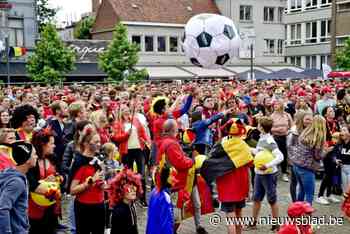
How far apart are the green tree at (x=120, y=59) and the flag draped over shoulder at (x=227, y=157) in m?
30.7

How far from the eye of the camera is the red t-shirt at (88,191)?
554cm

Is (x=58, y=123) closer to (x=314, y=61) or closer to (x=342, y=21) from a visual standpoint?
(x=342, y=21)

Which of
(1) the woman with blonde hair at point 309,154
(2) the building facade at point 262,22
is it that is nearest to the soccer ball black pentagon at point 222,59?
(1) the woman with blonde hair at point 309,154

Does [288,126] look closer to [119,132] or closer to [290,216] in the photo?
[119,132]

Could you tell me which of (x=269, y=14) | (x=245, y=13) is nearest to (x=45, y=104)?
(x=245, y=13)

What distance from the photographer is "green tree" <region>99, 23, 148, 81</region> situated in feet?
125

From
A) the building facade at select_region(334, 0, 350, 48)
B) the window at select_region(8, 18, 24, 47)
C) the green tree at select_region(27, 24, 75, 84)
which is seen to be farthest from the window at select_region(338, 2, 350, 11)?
the window at select_region(8, 18, 24, 47)

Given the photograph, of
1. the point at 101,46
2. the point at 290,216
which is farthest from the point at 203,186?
the point at 101,46

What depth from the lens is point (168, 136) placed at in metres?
6.74

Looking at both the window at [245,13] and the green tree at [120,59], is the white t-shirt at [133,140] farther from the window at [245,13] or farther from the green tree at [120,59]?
the window at [245,13]

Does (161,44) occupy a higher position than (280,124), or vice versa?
(161,44)

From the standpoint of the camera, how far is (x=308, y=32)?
182 ft

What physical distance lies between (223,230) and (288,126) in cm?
377

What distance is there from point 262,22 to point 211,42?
44.6 meters
